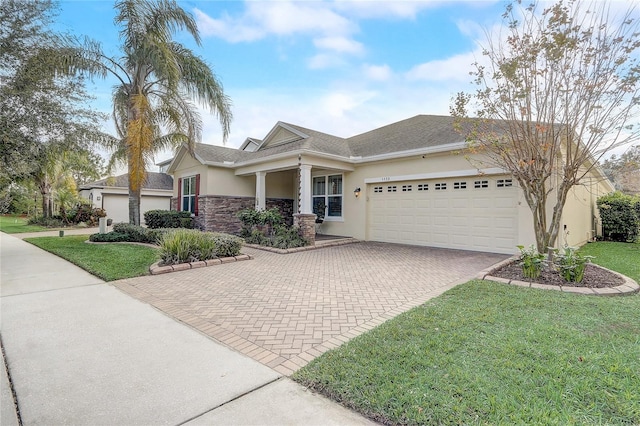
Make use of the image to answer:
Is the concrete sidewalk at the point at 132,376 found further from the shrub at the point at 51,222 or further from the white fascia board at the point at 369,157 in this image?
the shrub at the point at 51,222

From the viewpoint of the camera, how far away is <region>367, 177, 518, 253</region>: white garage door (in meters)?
9.04

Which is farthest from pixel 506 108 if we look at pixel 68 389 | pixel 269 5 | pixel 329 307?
pixel 68 389

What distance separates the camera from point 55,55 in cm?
891

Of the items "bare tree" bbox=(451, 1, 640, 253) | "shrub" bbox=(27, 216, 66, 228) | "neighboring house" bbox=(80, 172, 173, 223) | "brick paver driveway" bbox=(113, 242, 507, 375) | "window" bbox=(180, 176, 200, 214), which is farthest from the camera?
"neighboring house" bbox=(80, 172, 173, 223)

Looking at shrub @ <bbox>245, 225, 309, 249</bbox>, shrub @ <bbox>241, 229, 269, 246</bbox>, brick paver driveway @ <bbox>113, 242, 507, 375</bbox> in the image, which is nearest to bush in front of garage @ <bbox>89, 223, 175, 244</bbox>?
shrub @ <bbox>241, 229, 269, 246</bbox>

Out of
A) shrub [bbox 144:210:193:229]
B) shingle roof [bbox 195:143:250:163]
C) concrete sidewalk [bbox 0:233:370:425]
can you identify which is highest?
shingle roof [bbox 195:143:250:163]

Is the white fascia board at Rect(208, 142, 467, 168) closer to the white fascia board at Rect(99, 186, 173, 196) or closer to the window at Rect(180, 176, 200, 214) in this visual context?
the window at Rect(180, 176, 200, 214)

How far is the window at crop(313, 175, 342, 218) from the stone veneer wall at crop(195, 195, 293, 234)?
2.10 m

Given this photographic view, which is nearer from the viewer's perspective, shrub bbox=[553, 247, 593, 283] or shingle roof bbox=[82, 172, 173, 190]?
shrub bbox=[553, 247, 593, 283]

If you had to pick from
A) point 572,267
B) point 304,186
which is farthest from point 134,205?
point 572,267

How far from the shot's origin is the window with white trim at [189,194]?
1495 cm

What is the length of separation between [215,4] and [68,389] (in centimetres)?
968

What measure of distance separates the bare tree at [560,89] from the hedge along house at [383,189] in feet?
5.91

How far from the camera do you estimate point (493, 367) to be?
274 cm
